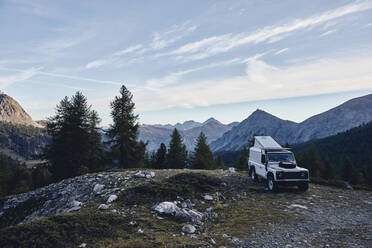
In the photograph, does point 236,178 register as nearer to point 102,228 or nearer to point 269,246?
point 269,246

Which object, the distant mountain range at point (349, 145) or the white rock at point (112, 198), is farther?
the distant mountain range at point (349, 145)

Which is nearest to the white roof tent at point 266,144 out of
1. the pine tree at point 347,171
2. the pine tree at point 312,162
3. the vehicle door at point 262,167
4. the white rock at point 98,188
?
the vehicle door at point 262,167

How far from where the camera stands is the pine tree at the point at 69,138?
87.4 feet

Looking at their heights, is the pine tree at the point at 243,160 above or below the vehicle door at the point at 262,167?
below

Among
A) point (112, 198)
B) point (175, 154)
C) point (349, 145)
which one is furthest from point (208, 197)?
point (349, 145)

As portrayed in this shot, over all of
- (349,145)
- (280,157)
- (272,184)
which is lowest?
(272,184)

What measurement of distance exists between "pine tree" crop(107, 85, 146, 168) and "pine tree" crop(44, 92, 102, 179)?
3248mm

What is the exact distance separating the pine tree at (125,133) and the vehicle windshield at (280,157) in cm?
1964

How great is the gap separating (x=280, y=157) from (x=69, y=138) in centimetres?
2417

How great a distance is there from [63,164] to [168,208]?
2223 centimetres

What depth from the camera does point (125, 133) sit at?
28797 millimetres

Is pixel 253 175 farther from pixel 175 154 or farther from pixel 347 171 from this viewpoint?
pixel 347 171

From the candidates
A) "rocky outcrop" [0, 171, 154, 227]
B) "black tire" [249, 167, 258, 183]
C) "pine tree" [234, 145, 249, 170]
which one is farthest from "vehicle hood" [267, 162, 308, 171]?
"pine tree" [234, 145, 249, 170]

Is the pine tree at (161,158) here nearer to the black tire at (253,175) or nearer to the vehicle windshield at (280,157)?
the black tire at (253,175)
